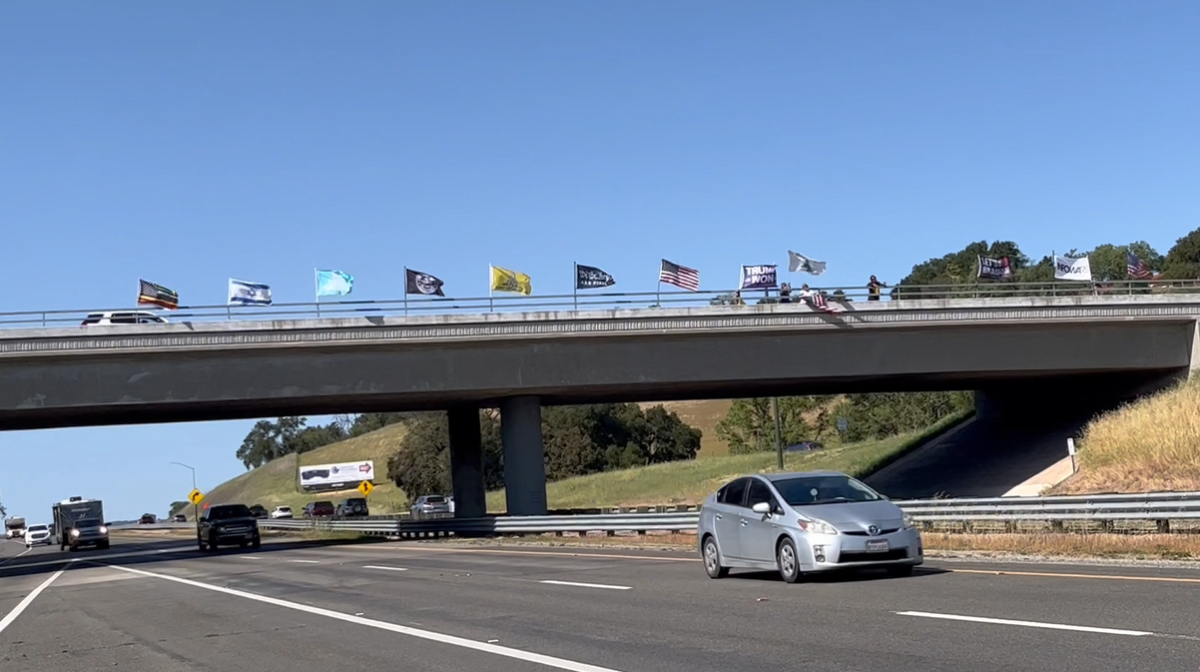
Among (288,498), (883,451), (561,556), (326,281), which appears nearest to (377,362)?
(326,281)

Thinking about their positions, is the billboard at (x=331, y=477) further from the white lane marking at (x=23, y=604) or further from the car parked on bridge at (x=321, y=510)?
the white lane marking at (x=23, y=604)

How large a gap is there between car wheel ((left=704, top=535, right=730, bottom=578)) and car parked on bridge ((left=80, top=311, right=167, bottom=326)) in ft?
88.7

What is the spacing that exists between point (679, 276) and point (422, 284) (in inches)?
375

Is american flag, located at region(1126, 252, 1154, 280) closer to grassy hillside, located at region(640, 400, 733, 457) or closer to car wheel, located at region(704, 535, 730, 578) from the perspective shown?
car wheel, located at region(704, 535, 730, 578)

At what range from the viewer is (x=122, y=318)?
134 ft

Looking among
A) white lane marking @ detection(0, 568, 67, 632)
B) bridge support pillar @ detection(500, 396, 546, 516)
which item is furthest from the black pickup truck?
white lane marking @ detection(0, 568, 67, 632)

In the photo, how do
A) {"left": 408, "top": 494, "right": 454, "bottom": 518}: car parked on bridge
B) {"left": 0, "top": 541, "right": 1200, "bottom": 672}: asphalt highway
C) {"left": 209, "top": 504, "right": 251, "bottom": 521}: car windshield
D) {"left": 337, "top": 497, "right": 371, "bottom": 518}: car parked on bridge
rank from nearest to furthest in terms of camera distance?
{"left": 0, "top": 541, "right": 1200, "bottom": 672}: asphalt highway < {"left": 209, "top": 504, "right": 251, "bottom": 521}: car windshield < {"left": 408, "top": 494, "right": 454, "bottom": 518}: car parked on bridge < {"left": 337, "top": 497, "right": 371, "bottom": 518}: car parked on bridge

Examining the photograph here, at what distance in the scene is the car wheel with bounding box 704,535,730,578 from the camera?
60.7 feet

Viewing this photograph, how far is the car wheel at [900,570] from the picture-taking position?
1673 cm

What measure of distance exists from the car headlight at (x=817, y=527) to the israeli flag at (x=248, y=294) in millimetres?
29536

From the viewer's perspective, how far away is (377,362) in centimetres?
4216

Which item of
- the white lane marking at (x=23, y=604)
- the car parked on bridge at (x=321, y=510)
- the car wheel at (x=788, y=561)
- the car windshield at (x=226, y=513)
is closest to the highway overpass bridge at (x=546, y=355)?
the car windshield at (x=226, y=513)

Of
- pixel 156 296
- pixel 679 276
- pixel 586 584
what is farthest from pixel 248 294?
pixel 586 584

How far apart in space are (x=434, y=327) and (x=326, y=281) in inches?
288
